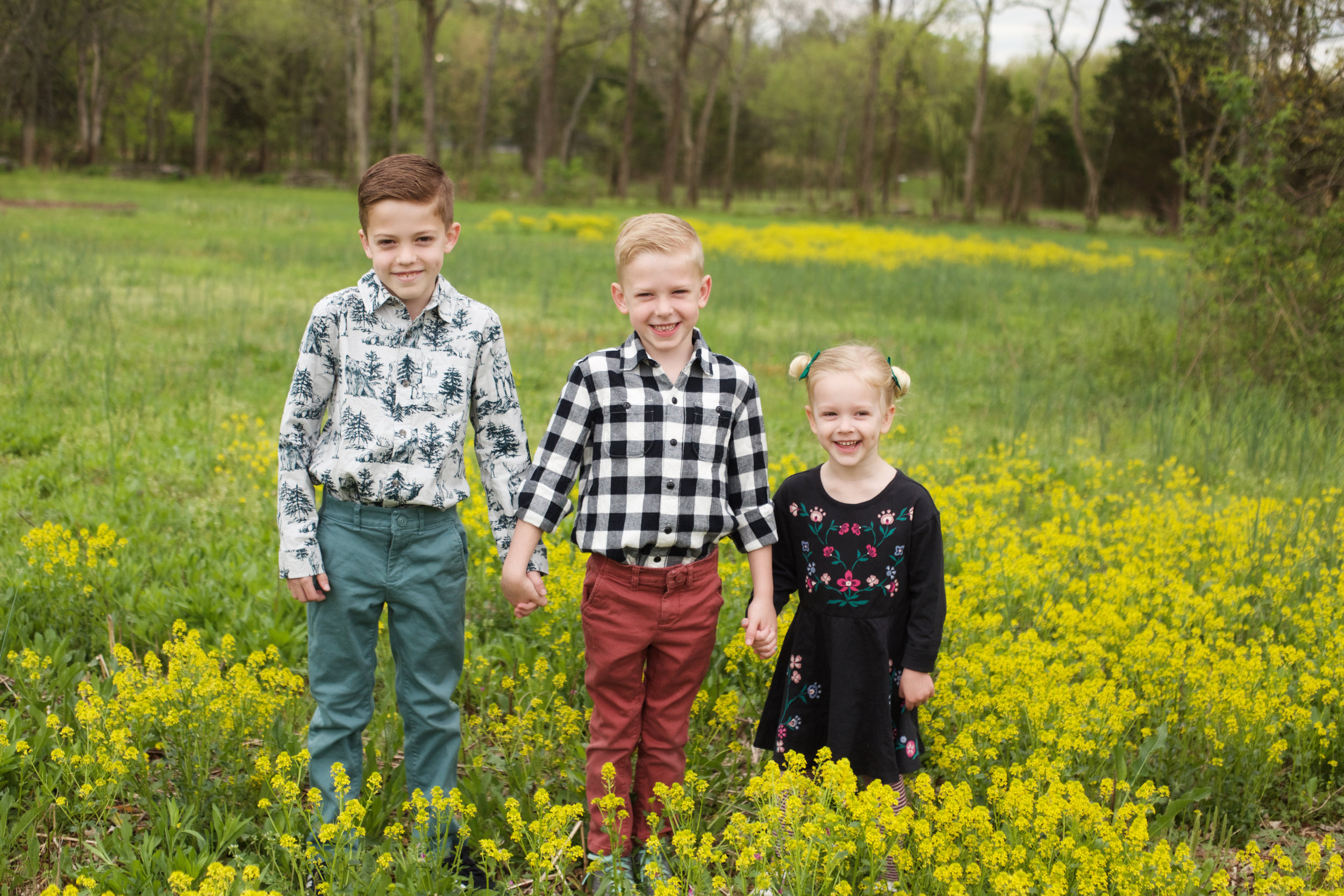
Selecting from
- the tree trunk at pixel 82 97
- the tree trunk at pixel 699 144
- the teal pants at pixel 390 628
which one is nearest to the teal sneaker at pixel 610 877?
the teal pants at pixel 390 628

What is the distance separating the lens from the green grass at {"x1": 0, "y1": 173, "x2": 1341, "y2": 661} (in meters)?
4.63

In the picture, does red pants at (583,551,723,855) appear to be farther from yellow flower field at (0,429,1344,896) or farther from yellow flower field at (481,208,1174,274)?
yellow flower field at (481,208,1174,274)

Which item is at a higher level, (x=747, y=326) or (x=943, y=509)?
(x=747, y=326)

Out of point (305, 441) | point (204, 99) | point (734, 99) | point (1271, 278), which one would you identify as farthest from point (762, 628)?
point (734, 99)

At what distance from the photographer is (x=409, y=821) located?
282 cm

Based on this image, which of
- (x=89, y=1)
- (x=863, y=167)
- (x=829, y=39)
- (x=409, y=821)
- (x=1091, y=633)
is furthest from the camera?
(x=829, y=39)

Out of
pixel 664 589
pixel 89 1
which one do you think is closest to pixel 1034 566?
pixel 664 589

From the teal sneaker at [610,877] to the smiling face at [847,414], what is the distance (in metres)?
1.17

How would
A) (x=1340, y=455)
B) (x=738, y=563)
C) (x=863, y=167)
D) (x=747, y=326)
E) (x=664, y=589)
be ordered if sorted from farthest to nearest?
(x=863, y=167)
(x=747, y=326)
(x=1340, y=455)
(x=738, y=563)
(x=664, y=589)

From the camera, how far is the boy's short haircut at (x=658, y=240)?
239 cm

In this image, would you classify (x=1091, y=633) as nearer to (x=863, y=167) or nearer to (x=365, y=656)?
(x=365, y=656)

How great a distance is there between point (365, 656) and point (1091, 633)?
8.70 feet

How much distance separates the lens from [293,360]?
8.16m

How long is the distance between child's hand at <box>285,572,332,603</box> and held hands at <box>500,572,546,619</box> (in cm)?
46
